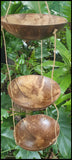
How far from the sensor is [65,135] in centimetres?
150

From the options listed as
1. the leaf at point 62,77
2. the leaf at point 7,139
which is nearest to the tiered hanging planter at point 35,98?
the leaf at point 62,77

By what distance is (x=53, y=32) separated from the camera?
638mm

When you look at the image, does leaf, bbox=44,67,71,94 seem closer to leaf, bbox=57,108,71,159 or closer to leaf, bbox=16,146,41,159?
leaf, bbox=57,108,71,159

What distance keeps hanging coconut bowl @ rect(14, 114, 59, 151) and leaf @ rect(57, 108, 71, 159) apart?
1.67 ft

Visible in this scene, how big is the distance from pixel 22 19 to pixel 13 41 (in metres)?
0.79

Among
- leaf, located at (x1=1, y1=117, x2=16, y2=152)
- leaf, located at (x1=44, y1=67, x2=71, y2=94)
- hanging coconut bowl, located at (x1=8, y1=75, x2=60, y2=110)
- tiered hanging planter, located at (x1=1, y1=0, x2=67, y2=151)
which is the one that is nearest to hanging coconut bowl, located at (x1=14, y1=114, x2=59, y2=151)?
tiered hanging planter, located at (x1=1, y1=0, x2=67, y2=151)

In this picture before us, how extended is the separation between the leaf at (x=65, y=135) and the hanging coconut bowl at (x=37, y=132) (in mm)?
508

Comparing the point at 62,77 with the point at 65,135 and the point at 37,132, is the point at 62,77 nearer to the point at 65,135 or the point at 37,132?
the point at 65,135

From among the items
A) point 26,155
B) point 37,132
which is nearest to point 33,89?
point 37,132

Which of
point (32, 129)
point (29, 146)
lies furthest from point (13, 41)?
point (29, 146)

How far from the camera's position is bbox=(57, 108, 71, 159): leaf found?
147 centimetres

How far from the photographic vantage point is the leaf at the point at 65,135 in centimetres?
147

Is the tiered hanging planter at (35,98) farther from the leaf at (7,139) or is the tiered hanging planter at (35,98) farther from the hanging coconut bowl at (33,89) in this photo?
the leaf at (7,139)

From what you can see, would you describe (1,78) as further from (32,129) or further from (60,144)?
(60,144)
